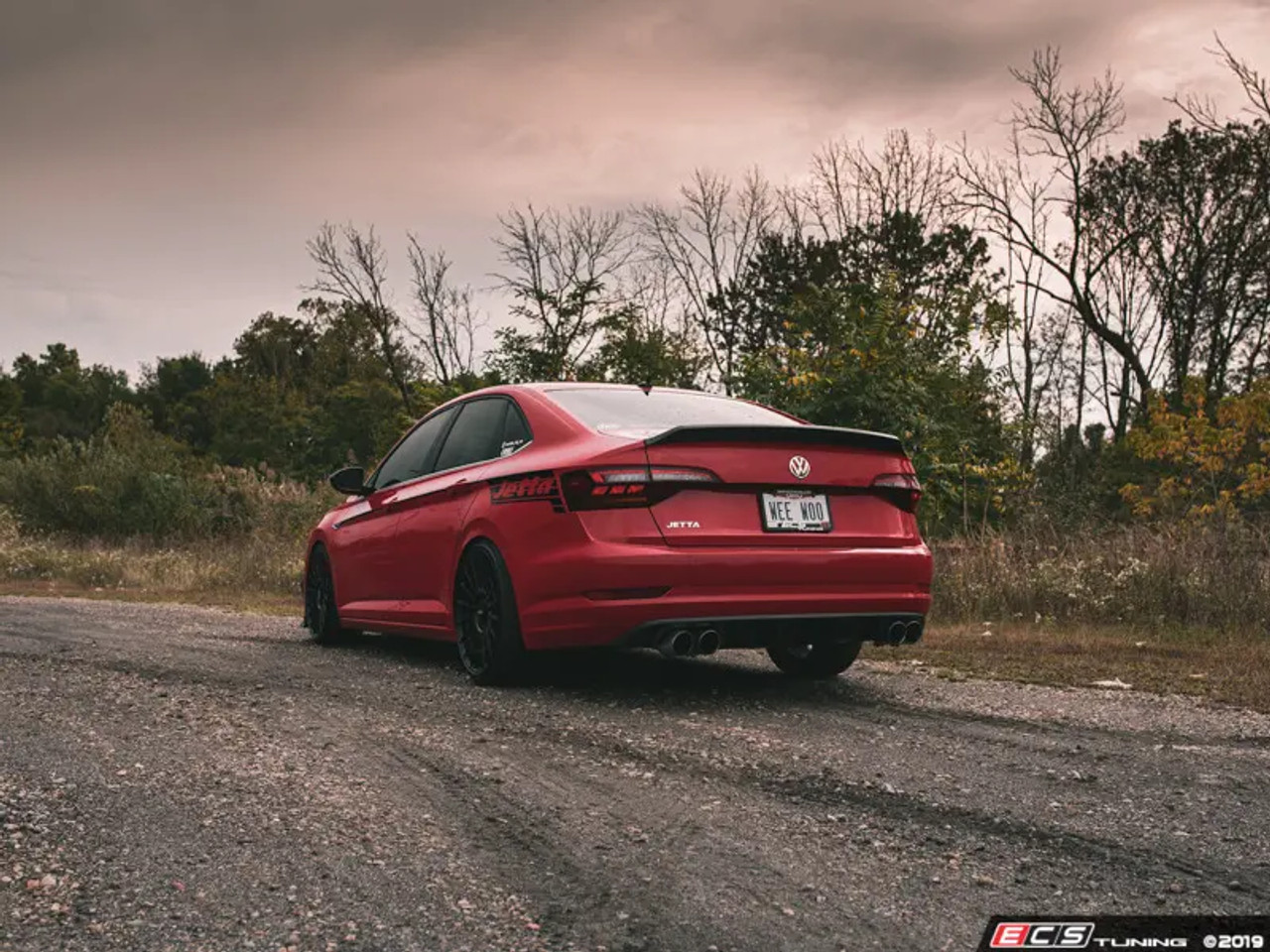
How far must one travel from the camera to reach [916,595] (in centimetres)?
634

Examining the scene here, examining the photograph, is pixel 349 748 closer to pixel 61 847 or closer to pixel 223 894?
pixel 61 847

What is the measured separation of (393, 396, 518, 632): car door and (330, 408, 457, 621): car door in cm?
15

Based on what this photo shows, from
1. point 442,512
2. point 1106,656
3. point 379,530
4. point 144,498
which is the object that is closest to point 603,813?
point 442,512

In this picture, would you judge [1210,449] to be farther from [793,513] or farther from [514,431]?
[514,431]

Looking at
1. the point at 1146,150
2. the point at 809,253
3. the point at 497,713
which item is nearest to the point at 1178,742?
the point at 497,713

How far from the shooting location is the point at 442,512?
7020 millimetres

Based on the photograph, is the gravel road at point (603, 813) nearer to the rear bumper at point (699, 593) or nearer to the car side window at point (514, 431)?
the rear bumper at point (699, 593)

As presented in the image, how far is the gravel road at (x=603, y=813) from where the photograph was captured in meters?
2.97

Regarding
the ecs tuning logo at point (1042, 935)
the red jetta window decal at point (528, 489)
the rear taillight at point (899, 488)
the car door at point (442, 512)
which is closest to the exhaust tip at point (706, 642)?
the red jetta window decal at point (528, 489)

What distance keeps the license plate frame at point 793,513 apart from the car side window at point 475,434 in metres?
1.57

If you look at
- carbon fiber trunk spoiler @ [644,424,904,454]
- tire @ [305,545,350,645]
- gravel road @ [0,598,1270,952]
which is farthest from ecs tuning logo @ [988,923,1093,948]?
tire @ [305,545,350,645]

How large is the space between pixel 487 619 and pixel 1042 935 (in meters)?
3.92

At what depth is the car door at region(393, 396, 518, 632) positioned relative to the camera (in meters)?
6.82

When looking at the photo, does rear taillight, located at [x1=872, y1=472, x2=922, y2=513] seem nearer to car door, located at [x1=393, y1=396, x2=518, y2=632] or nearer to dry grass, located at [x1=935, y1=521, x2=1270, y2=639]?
car door, located at [x1=393, y1=396, x2=518, y2=632]
